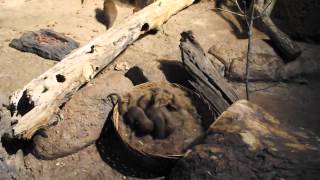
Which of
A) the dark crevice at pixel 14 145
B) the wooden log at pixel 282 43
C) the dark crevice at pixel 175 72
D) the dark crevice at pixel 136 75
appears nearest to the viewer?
the dark crevice at pixel 14 145

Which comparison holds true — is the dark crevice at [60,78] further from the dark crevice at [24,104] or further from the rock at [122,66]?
the rock at [122,66]

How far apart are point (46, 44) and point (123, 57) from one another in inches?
43.7

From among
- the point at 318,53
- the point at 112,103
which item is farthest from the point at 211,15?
the point at 112,103

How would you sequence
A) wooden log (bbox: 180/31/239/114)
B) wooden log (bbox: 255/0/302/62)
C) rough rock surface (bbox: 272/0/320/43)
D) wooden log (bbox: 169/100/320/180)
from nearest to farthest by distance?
wooden log (bbox: 169/100/320/180) < wooden log (bbox: 180/31/239/114) < wooden log (bbox: 255/0/302/62) < rough rock surface (bbox: 272/0/320/43)

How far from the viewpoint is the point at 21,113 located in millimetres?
4316

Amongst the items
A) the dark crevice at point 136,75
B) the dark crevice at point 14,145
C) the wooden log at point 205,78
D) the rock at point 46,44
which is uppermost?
the wooden log at point 205,78

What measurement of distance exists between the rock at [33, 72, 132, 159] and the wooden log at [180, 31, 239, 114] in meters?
0.85

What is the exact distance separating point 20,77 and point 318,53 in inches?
161

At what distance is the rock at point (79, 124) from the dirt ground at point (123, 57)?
102mm

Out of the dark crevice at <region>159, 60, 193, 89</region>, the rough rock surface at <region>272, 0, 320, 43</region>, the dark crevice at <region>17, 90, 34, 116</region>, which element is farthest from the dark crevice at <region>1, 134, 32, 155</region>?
the rough rock surface at <region>272, 0, 320, 43</region>

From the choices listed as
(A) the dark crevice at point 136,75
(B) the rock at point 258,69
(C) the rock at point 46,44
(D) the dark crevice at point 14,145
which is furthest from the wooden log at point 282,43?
(D) the dark crevice at point 14,145

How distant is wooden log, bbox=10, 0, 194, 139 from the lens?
13.9 feet

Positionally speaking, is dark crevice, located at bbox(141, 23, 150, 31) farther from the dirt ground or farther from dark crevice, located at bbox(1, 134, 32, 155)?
dark crevice, located at bbox(1, 134, 32, 155)

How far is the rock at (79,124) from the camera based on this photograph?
4.47m
